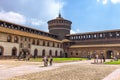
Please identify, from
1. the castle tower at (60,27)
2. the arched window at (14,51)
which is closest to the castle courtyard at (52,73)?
the arched window at (14,51)

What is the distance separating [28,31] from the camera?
55.4m

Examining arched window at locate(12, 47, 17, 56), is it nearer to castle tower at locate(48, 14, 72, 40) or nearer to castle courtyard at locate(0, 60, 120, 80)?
castle courtyard at locate(0, 60, 120, 80)

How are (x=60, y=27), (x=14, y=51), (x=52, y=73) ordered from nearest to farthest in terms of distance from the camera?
(x=52, y=73), (x=14, y=51), (x=60, y=27)

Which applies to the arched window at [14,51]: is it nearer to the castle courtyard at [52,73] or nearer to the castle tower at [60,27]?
the castle courtyard at [52,73]

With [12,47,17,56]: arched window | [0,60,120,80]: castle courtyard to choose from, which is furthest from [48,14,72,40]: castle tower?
[0,60,120,80]: castle courtyard

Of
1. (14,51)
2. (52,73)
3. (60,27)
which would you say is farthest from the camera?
(60,27)

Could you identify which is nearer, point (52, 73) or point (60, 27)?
point (52, 73)

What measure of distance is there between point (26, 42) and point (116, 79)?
39291 millimetres

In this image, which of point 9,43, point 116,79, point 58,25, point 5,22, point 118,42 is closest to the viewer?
point 116,79

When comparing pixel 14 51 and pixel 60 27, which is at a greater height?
pixel 60 27

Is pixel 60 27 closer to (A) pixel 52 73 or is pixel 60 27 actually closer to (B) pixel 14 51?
(B) pixel 14 51

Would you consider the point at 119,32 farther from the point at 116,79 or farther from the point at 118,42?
the point at 116,79

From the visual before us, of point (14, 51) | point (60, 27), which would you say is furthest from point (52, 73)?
point (60, 27)

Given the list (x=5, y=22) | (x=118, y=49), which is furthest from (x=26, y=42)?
(x=118, y=49)
